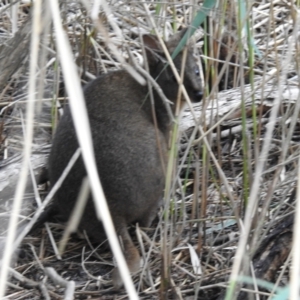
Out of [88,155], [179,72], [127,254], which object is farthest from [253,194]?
[179,72]

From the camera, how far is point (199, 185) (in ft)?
10.5

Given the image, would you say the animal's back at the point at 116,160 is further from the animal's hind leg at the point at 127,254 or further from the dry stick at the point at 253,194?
the dry stick at the point at 253,194

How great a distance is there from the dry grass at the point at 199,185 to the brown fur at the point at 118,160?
0.10m

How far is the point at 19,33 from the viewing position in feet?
9.66

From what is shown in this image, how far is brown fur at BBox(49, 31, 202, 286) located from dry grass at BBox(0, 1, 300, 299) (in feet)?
0.33

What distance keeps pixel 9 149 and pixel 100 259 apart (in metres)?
0.92

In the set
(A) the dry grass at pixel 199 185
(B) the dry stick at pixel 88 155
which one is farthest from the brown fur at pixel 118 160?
(B) the dry stick at pixel 88 155

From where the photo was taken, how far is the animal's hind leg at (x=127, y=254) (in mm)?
2869

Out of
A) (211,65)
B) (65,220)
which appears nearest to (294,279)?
(211,65)

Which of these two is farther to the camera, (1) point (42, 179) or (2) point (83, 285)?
(1) point (42, 179)

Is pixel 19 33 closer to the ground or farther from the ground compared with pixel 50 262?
farther from the ground

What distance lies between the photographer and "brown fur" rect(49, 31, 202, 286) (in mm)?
3186

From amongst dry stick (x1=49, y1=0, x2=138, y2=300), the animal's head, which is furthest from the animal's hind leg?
dry stick (x1=49, y1=0, x2=138, y2=300)

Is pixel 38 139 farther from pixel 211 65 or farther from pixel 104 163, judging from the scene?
pixel 211 65
